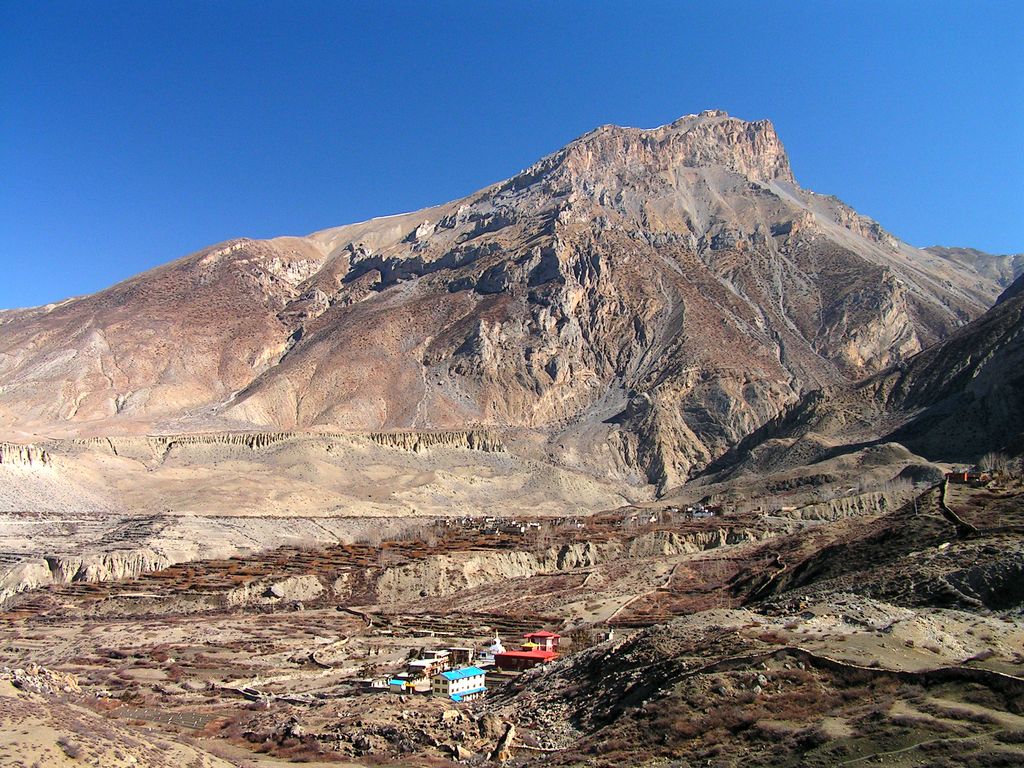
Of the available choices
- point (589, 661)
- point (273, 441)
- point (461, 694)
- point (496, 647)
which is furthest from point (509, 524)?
point (589, 661)

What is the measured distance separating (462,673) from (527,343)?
13532 cm

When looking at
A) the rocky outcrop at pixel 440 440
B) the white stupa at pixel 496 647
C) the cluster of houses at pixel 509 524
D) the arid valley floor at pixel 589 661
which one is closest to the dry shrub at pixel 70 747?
the arid valley floor at pixel 589 661

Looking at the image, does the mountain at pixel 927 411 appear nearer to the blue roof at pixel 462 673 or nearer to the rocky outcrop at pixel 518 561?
the rocky outcrop at pixel 518 561

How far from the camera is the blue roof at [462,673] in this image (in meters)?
29.4

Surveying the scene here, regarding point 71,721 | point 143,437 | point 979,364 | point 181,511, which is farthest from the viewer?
point 143,437

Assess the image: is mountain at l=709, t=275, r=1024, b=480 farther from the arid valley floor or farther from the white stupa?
the white stupa

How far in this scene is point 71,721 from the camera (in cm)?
1873

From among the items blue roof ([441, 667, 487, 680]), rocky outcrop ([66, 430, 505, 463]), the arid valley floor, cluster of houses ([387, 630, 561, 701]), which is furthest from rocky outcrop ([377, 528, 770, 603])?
rocky outcrop ([66, 430, 505, 463])

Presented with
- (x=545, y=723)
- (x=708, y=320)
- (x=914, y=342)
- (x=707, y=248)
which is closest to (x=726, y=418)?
(x=708, y=320)

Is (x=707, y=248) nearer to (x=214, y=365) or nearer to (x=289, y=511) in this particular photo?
(x=214, y=365)

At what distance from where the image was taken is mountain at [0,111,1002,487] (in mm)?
144750

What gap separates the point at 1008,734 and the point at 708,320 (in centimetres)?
15838

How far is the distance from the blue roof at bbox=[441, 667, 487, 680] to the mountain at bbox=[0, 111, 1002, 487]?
330 ft

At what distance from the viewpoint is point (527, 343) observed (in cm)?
16425
